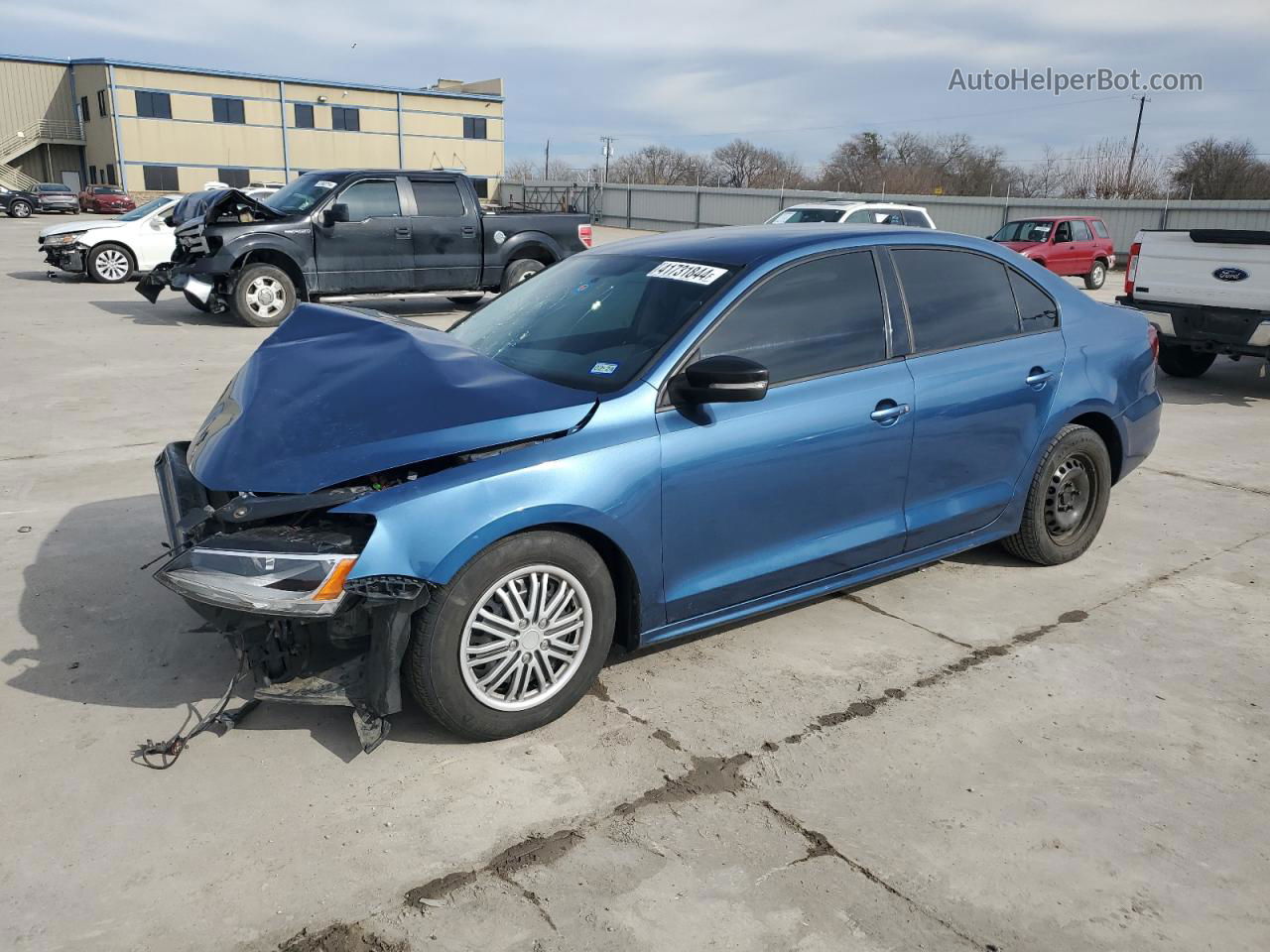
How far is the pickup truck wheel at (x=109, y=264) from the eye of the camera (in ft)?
55.8

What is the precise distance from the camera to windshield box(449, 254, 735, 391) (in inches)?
145

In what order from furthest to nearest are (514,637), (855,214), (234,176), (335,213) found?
(234,176) → (855,214) → (335,213) → (514,637)

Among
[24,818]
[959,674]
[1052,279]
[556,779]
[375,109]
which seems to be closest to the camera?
[24,818]

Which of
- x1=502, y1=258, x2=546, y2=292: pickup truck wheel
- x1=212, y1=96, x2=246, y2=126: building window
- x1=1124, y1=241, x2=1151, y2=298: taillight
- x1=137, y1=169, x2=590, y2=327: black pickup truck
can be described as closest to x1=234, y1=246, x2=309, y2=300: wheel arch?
x1=137, y1=169, x2=590, y2=327: black pickup truck

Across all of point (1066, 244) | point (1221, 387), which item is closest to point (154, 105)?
point (1066, 244)

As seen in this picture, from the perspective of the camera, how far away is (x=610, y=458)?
3328 millimetres

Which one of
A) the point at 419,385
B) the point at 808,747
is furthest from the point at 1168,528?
the point at 419,385

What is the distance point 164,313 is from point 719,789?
13.1 meters

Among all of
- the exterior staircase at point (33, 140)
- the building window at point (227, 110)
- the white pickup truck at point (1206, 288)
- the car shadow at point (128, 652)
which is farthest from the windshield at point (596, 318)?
the exterior staircase at point (33, 140)

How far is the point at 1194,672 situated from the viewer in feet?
13.0

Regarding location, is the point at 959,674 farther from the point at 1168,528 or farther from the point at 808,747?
the point at 1168,528

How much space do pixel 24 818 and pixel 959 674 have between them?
3.28 m

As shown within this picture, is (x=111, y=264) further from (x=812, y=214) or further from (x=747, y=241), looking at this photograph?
(x=747, y=241)

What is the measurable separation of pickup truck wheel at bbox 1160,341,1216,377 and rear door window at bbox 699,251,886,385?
319 inches
